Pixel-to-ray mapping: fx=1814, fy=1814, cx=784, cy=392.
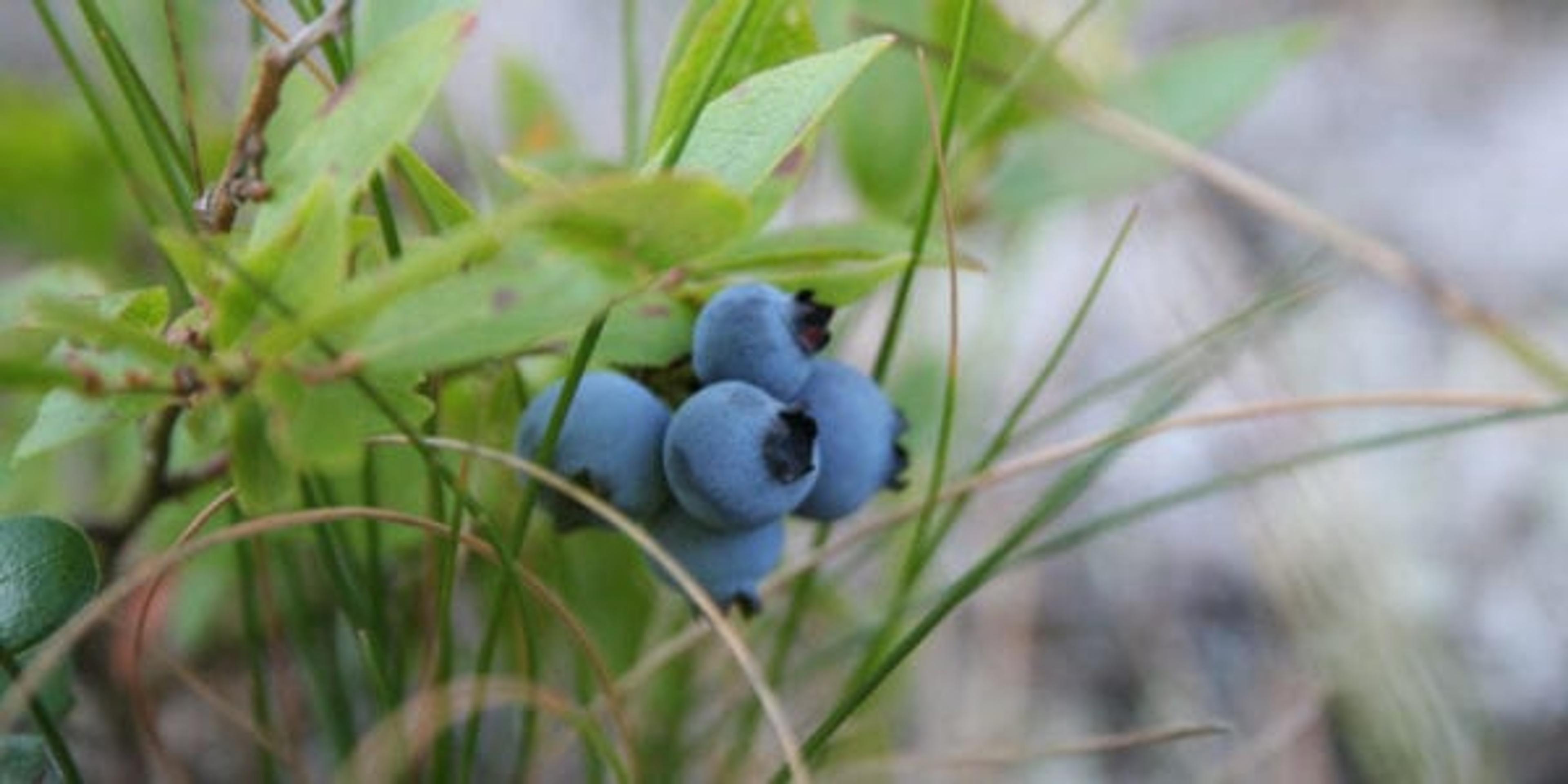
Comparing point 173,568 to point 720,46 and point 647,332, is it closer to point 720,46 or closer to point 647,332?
point 647,332

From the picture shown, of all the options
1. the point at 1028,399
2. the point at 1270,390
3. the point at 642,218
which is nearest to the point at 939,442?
the point at 1028,399

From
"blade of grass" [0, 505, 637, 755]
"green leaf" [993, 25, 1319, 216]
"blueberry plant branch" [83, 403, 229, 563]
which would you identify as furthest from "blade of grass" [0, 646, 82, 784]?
"green leaf" [993, 25, 1319, 216]

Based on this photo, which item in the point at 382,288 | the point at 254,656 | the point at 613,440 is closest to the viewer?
the point at 382,288

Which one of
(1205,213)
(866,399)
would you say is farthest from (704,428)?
(1205,213)

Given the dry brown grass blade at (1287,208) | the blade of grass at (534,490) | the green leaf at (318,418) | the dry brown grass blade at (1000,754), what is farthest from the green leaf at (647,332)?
the dry brown grass blade at (1287,208)

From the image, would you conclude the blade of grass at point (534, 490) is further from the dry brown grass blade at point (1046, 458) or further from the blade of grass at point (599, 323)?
the dry brown grass blade at point (1046, 458)
